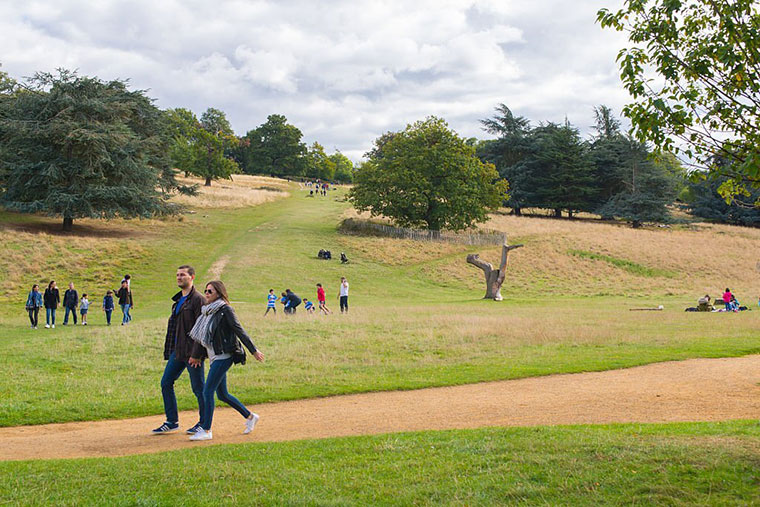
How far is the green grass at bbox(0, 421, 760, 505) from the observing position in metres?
Result: 5.67

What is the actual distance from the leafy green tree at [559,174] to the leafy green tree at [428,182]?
2477 centimetres

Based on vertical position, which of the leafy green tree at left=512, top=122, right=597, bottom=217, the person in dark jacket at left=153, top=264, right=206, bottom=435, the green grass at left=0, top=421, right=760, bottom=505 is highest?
the leafy green tree at left=512, top=122, right=597, bottom=217

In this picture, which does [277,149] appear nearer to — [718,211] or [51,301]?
[718,211]

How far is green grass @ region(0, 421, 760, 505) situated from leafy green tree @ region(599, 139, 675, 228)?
241 ft

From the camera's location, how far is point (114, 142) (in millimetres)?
48719

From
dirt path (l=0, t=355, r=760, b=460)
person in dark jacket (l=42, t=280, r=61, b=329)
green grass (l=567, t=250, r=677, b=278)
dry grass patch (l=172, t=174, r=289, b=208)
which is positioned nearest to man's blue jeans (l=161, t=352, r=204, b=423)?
dirt path (l=0, t=355, r=760, b=460)

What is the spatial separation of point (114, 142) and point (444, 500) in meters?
49.3

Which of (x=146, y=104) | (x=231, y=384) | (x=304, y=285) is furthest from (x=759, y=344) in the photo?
(x=146, y=104)

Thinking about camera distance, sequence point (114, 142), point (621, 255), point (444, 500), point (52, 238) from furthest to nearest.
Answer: point (621, 255) → point (114, 142) → point (52, 238) → point (444, 500)

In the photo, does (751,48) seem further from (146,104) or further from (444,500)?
(146,104)

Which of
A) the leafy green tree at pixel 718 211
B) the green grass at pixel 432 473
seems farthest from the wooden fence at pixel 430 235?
the green grass at pixel 432 473

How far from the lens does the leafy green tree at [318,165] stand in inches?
4954

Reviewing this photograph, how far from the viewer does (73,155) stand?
4866 cm

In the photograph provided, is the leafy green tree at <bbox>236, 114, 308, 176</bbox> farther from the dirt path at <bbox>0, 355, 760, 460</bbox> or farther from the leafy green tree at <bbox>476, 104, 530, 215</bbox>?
the dirt path at <bbox>0, 355, 760, 460</bbox>
